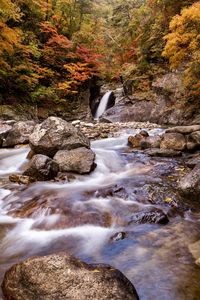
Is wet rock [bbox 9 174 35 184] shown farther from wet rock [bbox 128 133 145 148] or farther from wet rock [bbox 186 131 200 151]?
wet rock [bbox 186 131 200 151]

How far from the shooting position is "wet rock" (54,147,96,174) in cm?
746

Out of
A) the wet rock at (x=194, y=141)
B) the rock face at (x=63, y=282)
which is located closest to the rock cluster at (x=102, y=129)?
the wet rock at (x=194, y=141)

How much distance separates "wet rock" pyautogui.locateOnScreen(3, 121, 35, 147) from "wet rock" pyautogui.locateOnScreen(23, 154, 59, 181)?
3839 millimetres

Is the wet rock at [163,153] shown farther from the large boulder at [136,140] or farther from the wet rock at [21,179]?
the wet rock at [21,179]

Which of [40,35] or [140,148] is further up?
[40,35]

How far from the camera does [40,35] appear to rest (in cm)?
1955

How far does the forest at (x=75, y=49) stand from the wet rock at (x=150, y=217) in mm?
9543

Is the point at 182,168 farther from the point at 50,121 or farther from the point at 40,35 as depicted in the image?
the point at 40,35

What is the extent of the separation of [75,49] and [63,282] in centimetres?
1946

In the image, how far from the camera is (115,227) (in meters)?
4.79

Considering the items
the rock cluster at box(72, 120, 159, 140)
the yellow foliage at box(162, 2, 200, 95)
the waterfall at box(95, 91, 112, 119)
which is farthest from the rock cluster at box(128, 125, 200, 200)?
Result: the waterfall at box(95, 91, 112, 119)

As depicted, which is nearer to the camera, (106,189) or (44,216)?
(44,216)

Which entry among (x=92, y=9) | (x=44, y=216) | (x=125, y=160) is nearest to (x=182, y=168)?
(x=125, y=160)

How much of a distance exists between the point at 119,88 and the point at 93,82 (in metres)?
2.05
